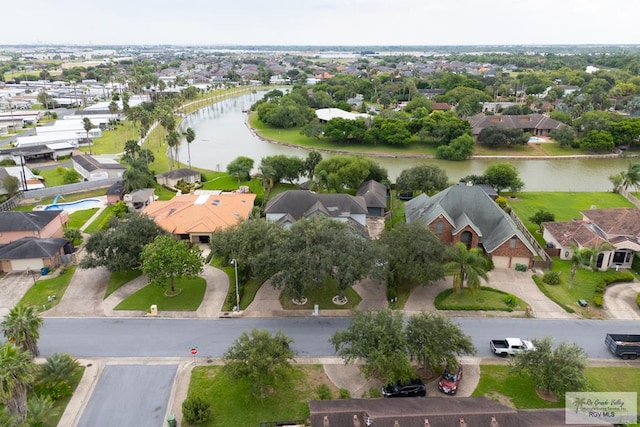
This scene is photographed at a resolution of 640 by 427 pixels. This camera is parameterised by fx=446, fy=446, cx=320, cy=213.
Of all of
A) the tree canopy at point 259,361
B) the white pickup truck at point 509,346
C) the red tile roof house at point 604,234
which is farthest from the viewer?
the red tile roof house at point 604,234

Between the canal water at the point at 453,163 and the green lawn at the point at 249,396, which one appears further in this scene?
the canal water at the point at 453,163

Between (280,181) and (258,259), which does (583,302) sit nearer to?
(258,259)

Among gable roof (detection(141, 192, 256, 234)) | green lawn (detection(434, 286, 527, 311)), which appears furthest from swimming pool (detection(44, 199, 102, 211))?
green lawn (detection(434, 286, 527, 311))

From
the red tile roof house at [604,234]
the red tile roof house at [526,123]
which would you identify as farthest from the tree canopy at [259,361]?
the red tile roof house at [526,123]

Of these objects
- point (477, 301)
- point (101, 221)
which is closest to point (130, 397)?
point (477, 301)

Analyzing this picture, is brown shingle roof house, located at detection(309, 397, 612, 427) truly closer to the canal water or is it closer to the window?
the window

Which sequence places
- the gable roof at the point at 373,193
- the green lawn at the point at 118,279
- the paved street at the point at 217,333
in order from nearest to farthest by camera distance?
1. the paved street at the point at 217,333
2. the green lawn at the point at 118,279
3. the gable roof at the point at 373,193

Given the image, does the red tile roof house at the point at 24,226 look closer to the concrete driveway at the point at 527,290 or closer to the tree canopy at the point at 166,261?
the tree canopy at the point at 166,261
